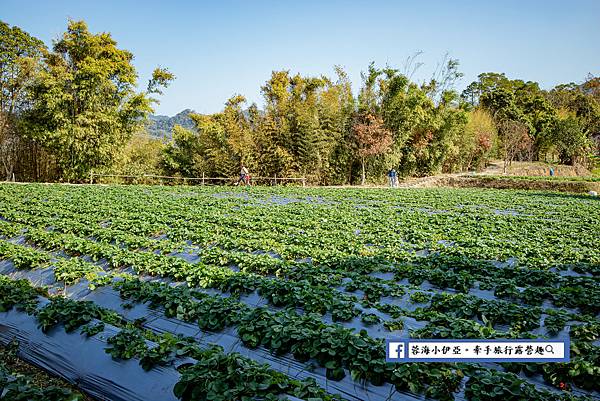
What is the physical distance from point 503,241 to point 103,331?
705cm

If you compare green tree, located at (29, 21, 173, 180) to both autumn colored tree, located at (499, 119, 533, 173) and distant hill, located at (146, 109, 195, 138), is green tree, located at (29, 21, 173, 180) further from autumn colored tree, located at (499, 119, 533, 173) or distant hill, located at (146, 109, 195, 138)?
autumn colored tree, located at (499, 119, 533, 173)

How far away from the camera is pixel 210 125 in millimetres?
22547

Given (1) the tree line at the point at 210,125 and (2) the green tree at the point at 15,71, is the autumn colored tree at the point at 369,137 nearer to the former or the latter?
(1) the tree line at the point at 210,125

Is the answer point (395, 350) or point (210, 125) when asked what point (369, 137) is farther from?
point (395, 350)

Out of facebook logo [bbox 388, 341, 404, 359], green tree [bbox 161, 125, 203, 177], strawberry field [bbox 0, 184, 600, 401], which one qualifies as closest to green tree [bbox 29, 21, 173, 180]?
green tree [bbox 161, 125, 203, 177]

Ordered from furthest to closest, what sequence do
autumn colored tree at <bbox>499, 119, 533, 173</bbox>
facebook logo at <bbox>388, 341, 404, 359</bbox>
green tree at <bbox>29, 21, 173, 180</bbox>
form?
1. autumn colored tree at <bbox>499, 119, 533, 173</bbox>
2. green tree at <bbox>29, 21, 173, 180</bbox>
3. facebook logo at <bbox>388, 341, 404, 359</bbox>

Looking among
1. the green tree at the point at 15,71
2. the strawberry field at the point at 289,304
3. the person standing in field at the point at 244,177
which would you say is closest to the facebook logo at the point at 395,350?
the strawberry field at the point at 289,304

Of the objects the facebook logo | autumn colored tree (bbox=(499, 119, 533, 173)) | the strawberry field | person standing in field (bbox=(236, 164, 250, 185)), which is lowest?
the strawberry field

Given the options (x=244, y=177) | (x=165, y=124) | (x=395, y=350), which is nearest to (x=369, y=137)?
(x=244, y=177)

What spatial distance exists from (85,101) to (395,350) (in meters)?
19.9

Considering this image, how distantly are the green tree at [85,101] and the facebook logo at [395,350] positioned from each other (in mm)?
19121

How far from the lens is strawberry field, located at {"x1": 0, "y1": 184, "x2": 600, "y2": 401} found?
2.75 meters

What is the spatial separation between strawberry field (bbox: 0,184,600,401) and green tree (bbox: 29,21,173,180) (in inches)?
409

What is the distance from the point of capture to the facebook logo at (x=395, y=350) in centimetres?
269
